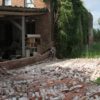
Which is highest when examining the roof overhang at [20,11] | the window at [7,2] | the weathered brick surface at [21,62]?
the window at [7,2]

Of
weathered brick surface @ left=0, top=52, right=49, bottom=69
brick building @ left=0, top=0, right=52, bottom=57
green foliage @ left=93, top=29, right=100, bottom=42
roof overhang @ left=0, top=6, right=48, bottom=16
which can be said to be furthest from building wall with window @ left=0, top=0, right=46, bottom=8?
green foliage @ left=93, top=29, right=100, bottom=42

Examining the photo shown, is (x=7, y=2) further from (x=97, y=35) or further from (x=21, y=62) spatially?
(x=97, y=35)

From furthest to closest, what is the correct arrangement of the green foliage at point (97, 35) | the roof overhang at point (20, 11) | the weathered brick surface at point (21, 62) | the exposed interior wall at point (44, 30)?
the green foliage at point (97, 35)
the exposed interior wall at point (44, 30)
the roof overhang at point (20, 11)
the weathered brick surface at point (21, 62)

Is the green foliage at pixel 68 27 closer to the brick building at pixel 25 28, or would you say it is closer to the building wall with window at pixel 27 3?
the brick building at pixel 25 28

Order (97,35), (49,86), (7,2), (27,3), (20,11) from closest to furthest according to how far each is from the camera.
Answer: (49,86) < (20,11) < (27,3) < (7,2) < (97,35)

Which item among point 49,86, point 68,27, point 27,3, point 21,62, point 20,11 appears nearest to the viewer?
point 49,86

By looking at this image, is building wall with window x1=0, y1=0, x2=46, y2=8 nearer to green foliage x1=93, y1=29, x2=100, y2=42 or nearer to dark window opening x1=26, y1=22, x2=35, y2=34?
dark window opening x1=26, y1=22, x2=35, y2=34

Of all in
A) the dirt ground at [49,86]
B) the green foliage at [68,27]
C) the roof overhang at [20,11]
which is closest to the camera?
the dirt ground at [49,86]

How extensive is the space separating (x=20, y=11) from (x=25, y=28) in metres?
3.07

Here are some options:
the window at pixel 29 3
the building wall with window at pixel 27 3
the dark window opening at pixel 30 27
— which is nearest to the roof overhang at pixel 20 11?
the building wall with window at pixel 27 3

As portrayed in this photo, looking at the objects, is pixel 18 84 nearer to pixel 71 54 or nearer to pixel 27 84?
pixel 27 84

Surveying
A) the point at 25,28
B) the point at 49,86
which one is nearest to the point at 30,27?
the point at 25,28

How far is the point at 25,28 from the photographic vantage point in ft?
90.7

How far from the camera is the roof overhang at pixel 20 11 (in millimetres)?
23803
